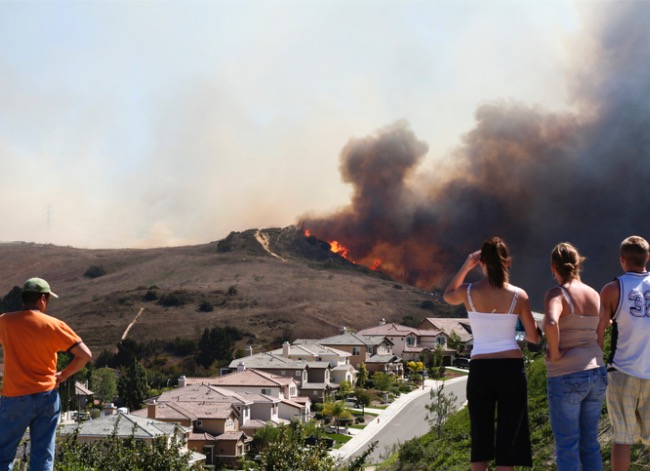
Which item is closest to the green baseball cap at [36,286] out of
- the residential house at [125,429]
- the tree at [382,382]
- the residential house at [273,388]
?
the residential house at [125,429]

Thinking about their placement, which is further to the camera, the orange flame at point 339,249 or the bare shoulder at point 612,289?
the orange flame at point 339,249

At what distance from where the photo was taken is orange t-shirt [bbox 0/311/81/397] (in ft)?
23.0

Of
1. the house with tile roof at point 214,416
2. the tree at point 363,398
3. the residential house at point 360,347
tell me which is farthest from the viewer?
the residential house at point 360,347

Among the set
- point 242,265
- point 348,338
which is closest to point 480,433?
point 348,338

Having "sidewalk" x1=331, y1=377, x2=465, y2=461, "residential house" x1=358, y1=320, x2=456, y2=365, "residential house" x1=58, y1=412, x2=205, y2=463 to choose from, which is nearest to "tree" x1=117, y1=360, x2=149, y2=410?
"sidewalk" x1=331, y1=377, x2=465, y2=461

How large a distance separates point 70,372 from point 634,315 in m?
5.05

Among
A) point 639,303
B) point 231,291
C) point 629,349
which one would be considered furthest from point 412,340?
point 639,303

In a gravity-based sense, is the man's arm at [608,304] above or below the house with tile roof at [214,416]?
above

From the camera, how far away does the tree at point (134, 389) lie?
62.6 meters

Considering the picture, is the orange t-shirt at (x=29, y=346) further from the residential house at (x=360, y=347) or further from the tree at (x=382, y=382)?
the residential house at (x=360, y=347)

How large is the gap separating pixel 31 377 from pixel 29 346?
266 mm

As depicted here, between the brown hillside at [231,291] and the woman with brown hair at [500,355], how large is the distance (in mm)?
97566

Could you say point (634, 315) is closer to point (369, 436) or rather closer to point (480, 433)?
point (480, 433)

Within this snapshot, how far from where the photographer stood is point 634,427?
7320mm
